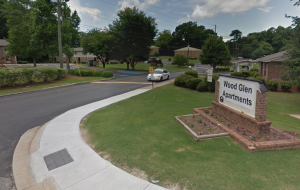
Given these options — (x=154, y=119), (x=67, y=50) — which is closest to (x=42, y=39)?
(x=67, y=50)

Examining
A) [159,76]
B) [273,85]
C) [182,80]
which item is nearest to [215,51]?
[159,76]

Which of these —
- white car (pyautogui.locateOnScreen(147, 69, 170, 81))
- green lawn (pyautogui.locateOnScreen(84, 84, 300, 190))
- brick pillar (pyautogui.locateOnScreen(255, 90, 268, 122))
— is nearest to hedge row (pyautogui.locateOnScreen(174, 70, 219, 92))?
white car (pyautogui.locateOnScreen(147, 69, 170, 81))

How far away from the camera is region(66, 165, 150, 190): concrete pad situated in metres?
4.03

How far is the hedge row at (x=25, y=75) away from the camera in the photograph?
53.4ft

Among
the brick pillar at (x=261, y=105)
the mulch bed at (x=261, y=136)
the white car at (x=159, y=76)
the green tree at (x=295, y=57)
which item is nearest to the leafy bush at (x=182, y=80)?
the white car at (x=159, y=76)

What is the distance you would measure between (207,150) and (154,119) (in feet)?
10.3

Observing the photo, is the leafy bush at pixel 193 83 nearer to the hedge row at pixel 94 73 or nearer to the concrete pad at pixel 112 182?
the hedge row at pixel 94 73

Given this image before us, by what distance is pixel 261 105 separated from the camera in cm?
556

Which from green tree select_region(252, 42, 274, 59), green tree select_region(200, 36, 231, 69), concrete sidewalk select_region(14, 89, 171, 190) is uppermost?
green tree select_region(252, 42, 274, 59)

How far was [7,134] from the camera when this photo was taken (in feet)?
23.4

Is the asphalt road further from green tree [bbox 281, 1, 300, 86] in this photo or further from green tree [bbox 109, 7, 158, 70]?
green tree [bbox 109, 7, 158, 70]

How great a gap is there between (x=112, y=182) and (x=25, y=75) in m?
17.5

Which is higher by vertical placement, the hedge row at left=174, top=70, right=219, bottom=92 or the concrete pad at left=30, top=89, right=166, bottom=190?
the hedge row at left=174, top=70, right=219, bottom=92

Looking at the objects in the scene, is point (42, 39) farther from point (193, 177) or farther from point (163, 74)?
point (193, 177)
